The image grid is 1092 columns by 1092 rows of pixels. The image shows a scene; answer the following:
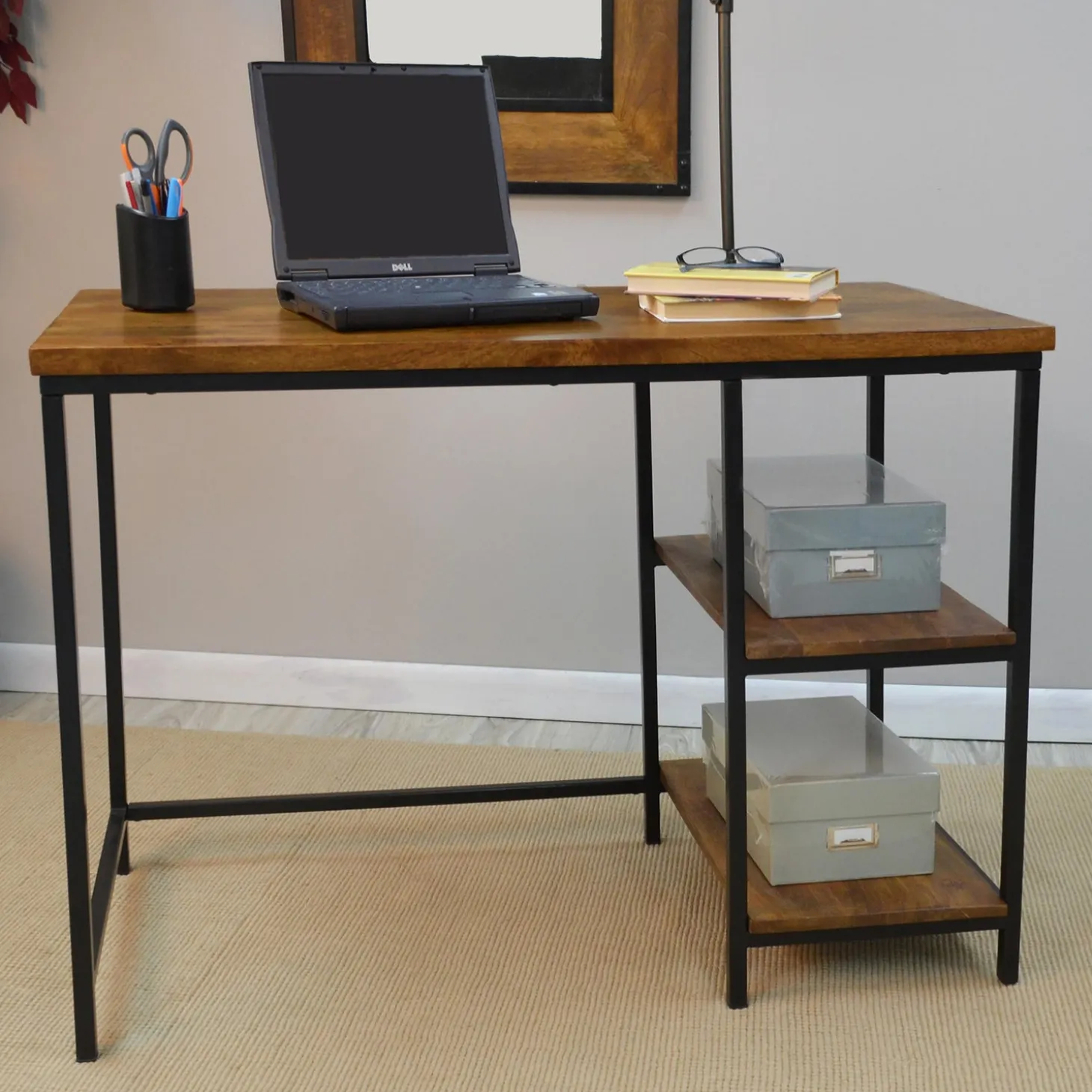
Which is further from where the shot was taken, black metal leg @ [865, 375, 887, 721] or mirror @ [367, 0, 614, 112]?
mirror @ [367, 0, 614, 112]

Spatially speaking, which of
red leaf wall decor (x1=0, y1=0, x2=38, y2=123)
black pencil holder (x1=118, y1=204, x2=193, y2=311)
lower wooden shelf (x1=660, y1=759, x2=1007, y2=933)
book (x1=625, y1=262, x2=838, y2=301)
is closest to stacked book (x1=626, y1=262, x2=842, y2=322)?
book (x1=625, y1=262, x2=838, y2=301)

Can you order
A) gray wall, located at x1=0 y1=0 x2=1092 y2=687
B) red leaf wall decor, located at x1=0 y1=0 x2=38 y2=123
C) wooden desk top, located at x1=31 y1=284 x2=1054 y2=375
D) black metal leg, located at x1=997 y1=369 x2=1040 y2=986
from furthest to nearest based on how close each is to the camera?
red leaf wall decor, located at x1=0 y1=0 x2=38 y2=123, gray wall, located at x1=0 y1=0 x2=1092 y2=687, black metal leg, located at x1=997 y1=369 x2=1040 y2=986, wooden desk top, located at x1=31 y1=284 x2=1054 y2=375

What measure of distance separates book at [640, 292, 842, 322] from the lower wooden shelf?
25.3 inches

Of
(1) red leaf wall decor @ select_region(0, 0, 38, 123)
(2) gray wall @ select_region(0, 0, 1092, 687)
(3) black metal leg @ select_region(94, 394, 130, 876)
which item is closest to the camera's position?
(3) black metal leg @ select_region(94, 394, 130, 876)

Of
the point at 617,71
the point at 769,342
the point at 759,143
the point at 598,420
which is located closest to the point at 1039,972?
the point at 769,342

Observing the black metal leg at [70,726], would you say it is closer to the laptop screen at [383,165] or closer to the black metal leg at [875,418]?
the laptop screen at [383,165]

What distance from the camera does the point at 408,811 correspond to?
222cm

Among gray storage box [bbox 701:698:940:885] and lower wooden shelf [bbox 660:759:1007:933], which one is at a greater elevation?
gray storage box [bbox 701:698:940:885]

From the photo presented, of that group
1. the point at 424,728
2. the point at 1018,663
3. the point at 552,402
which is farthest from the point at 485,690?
the point at 1018,663

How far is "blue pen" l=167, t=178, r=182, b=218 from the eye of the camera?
161 centimetres

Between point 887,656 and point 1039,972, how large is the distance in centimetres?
49

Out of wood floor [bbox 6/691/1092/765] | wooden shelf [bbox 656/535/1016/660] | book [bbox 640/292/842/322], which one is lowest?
wood floor [bbox 6/691/1092/765]

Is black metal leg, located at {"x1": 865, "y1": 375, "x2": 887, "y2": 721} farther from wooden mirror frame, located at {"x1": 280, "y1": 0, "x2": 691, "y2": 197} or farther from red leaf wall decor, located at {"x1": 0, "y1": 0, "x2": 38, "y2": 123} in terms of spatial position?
red leaf wall decor, located at {"x1": 0, "y1": 0, "x2": 38, "y2": 123}

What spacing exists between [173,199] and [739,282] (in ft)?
2.14
